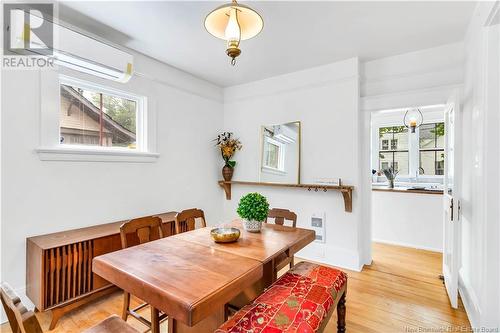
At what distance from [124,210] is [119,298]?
94 centimetres

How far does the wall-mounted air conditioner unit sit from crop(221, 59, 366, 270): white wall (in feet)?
6.72

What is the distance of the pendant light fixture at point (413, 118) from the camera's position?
4750 millimetres

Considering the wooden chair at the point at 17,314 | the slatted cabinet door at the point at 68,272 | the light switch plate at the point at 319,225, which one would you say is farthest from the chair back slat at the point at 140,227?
the light switch plate at the point at 319,225

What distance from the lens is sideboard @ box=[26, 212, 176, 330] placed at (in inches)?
79.4

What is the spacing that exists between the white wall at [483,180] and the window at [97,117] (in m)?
3.46

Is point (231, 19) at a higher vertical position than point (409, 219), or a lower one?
higher

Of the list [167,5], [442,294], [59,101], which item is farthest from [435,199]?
[59,101]

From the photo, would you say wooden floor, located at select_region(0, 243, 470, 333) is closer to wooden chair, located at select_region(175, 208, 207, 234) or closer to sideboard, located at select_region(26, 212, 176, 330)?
sideboard, located at select_region(26, 212, 176, 330)

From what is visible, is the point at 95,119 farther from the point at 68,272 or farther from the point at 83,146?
the point at 68,272

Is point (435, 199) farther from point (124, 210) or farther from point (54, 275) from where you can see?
point (54, 275)

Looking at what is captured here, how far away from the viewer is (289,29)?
255 centimetres

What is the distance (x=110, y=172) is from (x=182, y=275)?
2013 mm

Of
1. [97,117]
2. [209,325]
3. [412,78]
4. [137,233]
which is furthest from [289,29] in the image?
[209,325]

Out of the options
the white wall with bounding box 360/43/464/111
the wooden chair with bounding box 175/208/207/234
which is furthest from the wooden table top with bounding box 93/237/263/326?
the white wall with bounding box 360/43/464/111
